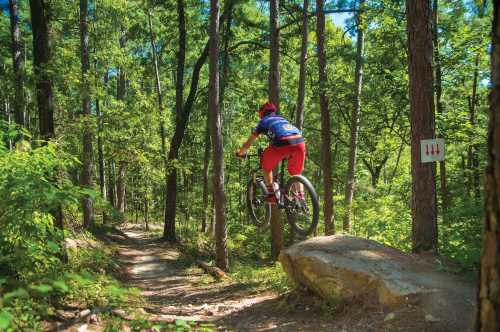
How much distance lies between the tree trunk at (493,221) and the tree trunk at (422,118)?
4.66 meters

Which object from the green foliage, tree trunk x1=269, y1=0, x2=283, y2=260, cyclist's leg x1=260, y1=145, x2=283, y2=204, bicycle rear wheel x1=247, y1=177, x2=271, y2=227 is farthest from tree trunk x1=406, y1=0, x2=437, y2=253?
the green foliage

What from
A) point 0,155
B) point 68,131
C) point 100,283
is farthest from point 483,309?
point 68,131

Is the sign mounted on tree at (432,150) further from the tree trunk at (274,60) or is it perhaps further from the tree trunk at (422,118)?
the tree trunk at (274,60)

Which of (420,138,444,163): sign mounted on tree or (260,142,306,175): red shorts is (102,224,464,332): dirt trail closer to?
(260,142,306,175): red shorts

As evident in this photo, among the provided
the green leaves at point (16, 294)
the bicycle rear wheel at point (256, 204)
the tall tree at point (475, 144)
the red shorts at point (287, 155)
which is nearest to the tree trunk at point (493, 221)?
the green leaves at point (16, 294)

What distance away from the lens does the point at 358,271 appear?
18.0 feet

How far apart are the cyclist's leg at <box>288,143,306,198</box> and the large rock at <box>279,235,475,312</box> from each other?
3.24 feet

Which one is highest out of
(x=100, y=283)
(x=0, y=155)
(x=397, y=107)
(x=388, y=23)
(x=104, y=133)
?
(x=388, y=23)

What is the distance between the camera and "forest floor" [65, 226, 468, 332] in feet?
15.7

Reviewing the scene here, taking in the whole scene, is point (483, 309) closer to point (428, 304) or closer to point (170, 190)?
point (428, 304)

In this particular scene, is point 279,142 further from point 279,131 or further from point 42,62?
point 42,62

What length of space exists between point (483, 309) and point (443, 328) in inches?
109

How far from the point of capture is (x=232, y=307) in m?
7.53

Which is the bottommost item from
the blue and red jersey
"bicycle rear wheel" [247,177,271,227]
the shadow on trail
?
the shadow on trail
